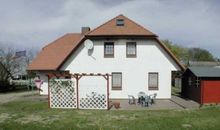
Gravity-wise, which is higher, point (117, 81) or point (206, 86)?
point (117, 81)

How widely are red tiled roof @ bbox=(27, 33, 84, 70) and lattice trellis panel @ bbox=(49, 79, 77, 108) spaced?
8.68m

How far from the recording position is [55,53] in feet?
104

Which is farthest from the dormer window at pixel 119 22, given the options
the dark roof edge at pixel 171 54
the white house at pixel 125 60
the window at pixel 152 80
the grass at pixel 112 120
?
the grass at pixel 112 120

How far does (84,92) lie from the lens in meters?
20.0

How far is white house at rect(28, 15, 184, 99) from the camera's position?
26.2 m

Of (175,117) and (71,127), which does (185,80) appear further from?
(71,127)

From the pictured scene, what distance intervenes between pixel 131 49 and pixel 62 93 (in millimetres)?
8784

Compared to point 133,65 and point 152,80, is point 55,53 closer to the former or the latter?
point 133,65

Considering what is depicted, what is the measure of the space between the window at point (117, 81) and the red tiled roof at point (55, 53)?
17.4 feet

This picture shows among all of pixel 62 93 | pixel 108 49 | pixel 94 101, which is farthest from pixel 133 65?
pixel 62 93

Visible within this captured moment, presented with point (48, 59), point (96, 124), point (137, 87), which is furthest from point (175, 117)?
point (48, 59)

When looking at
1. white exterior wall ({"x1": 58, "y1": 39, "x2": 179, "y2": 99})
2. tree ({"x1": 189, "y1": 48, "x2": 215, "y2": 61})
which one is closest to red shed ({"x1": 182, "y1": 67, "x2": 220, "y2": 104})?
white exterior wall ({"x1": 58, "y1": 39, "x2": 179, "y2": 99})

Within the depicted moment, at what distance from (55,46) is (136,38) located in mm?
10515

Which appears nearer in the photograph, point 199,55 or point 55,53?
point 55,53
